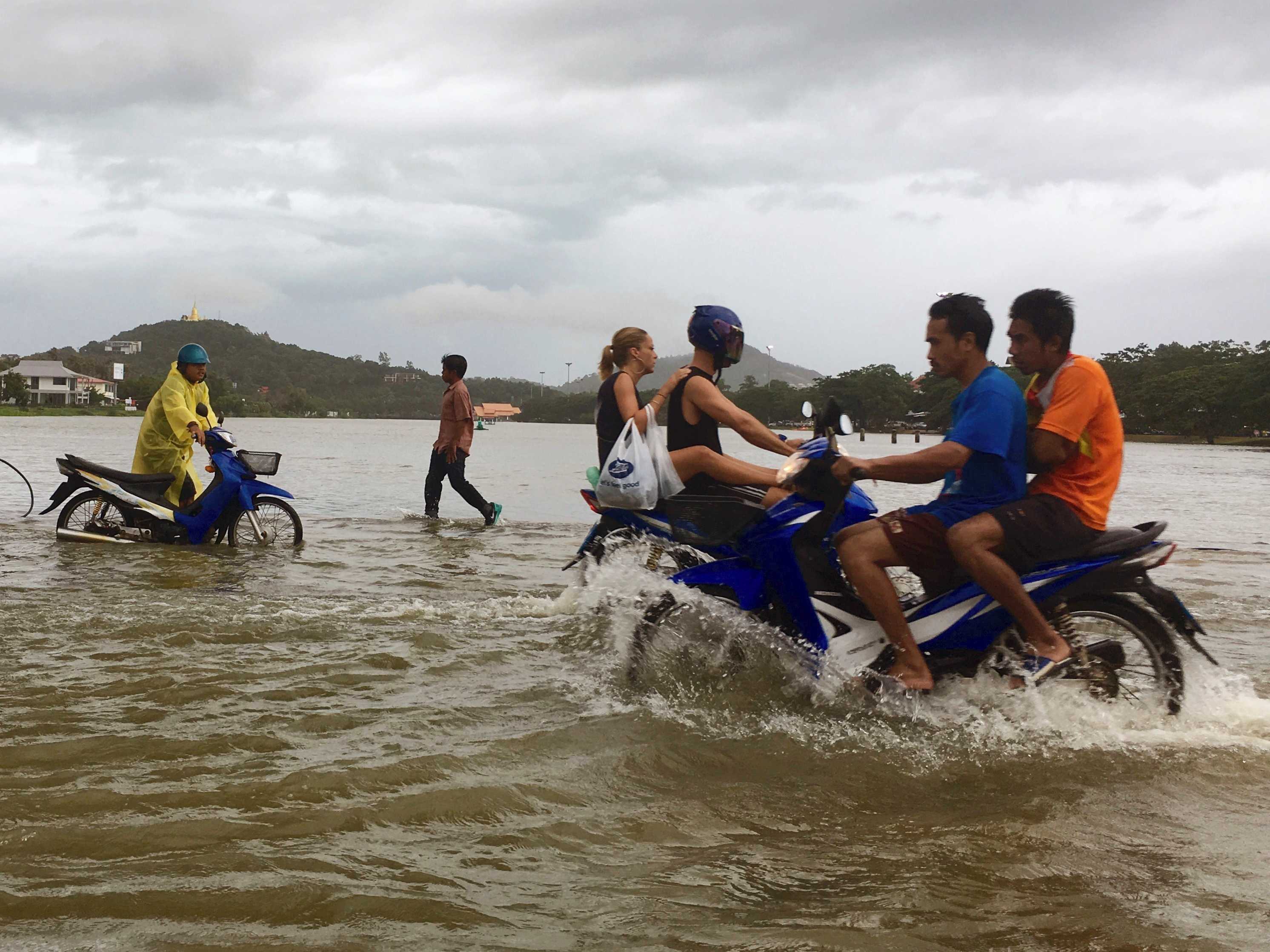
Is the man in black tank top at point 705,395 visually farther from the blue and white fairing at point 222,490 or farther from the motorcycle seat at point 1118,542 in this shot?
the blue and white fairing at point 222,490

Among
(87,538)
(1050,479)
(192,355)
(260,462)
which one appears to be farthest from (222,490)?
(1050,479)

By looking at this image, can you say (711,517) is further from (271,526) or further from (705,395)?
(271,526)

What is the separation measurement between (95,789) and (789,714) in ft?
9.64

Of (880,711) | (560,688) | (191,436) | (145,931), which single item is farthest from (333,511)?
(145,931)

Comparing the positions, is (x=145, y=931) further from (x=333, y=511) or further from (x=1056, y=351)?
(x=333, y=511)

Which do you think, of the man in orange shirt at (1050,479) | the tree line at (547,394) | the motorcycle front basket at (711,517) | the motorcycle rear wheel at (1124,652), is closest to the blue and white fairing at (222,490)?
the motorcycle front basket at (711,517)

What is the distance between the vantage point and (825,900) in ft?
9.46

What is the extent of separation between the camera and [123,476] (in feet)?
34.1

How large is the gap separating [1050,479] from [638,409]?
2.53 m

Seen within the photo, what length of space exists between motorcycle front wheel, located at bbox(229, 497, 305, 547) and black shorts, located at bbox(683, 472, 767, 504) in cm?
636

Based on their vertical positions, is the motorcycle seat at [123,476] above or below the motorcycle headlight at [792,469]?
below

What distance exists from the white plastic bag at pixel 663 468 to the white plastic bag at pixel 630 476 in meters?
0.03

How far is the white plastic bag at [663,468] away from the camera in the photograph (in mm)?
5309

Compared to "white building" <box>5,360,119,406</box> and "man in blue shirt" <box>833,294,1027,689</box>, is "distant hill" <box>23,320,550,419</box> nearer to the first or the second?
"white building" <box>5,360,119,406</box>
